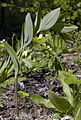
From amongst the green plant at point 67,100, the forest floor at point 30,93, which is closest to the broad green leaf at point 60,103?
the green plant at point 67,100

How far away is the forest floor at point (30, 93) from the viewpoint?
1459mm

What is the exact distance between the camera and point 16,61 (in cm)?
116

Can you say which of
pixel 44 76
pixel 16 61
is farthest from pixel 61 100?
pixel 44 76

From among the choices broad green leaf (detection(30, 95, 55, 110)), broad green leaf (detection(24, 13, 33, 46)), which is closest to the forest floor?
broad green leaf (detection(30, 95, 55, 110))

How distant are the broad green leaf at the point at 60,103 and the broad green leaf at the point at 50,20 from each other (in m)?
0.27

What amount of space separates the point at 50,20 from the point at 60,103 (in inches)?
13.9

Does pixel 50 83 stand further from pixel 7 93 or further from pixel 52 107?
pixel 52 107

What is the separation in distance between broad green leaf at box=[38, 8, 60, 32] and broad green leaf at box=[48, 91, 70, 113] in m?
0.27

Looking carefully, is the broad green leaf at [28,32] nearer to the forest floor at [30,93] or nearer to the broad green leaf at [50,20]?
the broad green leaf at [50,20]

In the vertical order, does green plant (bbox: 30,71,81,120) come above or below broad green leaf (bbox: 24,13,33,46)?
below

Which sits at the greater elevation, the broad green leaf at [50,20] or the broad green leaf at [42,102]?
the broad green leaf at [50,20]

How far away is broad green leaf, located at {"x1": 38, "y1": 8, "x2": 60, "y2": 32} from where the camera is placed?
3.74 ft

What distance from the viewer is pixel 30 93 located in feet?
5.77

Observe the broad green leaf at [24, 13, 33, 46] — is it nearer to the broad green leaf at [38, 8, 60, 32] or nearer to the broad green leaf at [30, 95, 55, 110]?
A: the broad green leaf at [38, 8, 60, 32]
